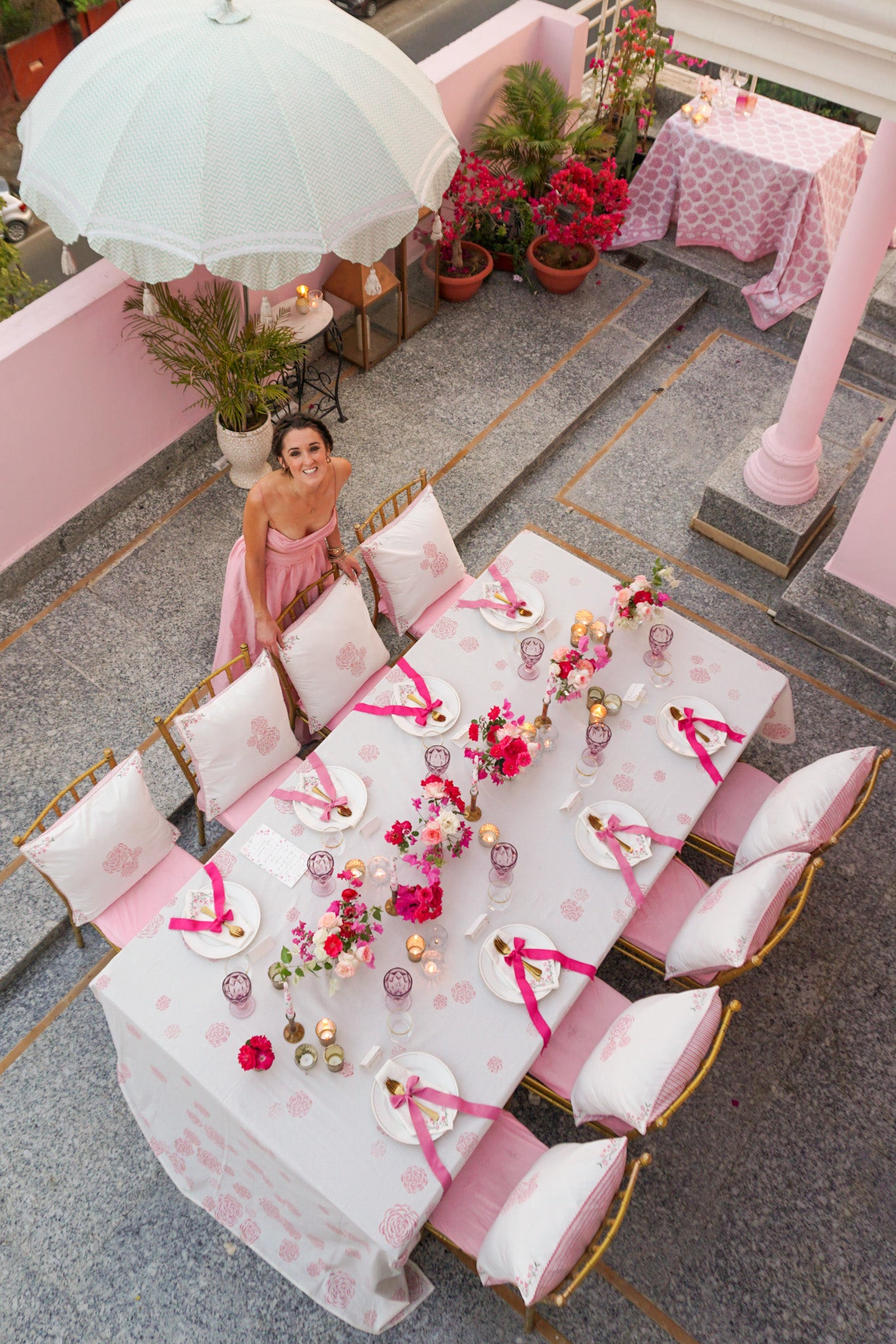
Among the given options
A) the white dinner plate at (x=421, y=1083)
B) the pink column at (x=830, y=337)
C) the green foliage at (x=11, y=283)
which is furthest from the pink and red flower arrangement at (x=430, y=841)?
the green foliage at (x=11, y=283)

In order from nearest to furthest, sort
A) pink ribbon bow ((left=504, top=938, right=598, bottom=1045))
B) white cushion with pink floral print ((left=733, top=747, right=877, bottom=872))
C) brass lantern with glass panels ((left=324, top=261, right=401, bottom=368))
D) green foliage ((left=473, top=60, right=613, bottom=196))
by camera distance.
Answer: pink ribbon bow ((left=504, top=938, right=598, bottom=1045))
white cushion with pink floral print ((left=733, top=747, right=877, bottom=872))
brass lantern with glass panels ((left=324, top=261, right=401, bottom=368))
green foliage ((left=473, top=60, right=613, bottom=196))

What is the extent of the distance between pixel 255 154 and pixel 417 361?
267 centimetres

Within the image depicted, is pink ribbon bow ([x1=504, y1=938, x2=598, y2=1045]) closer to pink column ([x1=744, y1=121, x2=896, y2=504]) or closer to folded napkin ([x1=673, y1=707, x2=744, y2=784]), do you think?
folded napkin ([x1=673, y1=707, x2=744, y2=784])

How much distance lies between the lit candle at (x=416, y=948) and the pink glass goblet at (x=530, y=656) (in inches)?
42.4

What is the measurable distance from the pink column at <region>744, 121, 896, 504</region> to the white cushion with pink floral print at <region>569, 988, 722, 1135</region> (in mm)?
2787

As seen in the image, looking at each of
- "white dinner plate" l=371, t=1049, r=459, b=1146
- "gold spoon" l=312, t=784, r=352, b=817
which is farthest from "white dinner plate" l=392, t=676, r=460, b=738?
"white dinner plate" l=371, t=1049, r=459, b=1146

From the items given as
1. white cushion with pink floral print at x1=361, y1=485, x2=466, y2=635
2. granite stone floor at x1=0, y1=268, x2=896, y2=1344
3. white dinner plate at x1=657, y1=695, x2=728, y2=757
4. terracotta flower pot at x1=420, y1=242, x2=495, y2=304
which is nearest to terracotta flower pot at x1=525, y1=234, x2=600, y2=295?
terracotta flower pot at x1=420, y1=242, x2=495, y2=304

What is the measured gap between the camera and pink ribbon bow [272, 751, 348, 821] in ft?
10.5

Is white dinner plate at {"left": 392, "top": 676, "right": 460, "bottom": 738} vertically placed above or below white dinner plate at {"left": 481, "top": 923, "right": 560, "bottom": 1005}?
above

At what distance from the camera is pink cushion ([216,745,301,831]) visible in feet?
11.5

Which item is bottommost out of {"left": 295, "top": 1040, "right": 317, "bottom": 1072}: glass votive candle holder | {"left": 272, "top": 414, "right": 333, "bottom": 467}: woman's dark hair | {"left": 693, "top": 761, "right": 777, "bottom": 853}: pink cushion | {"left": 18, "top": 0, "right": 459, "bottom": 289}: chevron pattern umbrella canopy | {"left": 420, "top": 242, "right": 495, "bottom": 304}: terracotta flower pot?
{"left": 295, "top": 1040, "right": 317, "bottom": 1072}: glass votive candle holder

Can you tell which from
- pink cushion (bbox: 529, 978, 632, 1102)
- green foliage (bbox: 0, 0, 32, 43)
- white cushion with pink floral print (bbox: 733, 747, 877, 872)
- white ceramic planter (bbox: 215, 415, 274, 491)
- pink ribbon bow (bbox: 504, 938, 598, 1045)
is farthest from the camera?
green foliage (bbox: 0, 0, 32, 43)

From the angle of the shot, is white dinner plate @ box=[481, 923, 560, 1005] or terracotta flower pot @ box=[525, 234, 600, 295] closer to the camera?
white dinner plate @ box=[481, 923, 560, 1005]

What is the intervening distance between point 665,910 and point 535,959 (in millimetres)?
662
